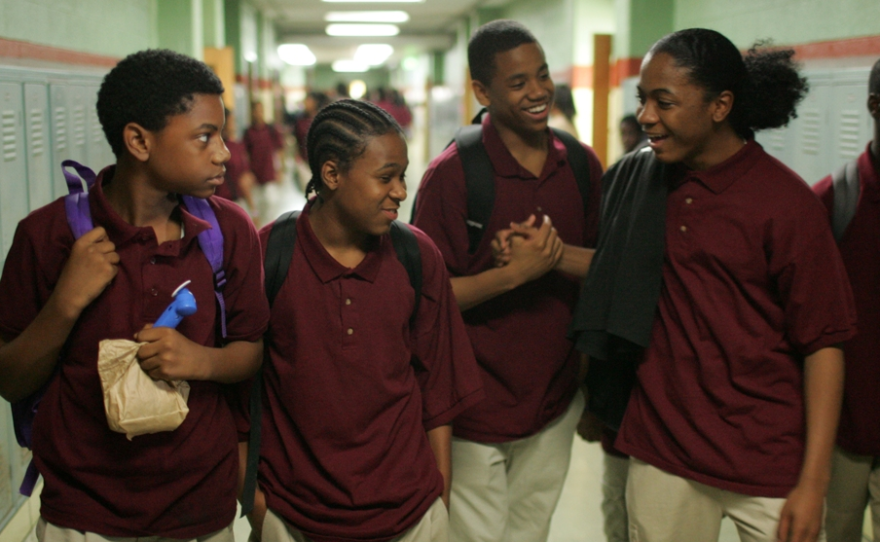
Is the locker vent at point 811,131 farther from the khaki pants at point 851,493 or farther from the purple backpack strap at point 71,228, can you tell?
the purple backpack strap at point 71,228

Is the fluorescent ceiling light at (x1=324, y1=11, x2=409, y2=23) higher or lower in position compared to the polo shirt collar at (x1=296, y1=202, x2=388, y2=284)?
higher

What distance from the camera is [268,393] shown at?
6.41 ft

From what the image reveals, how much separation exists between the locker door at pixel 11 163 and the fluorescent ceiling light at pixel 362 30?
16.2m

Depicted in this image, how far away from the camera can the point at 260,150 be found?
36.8ft

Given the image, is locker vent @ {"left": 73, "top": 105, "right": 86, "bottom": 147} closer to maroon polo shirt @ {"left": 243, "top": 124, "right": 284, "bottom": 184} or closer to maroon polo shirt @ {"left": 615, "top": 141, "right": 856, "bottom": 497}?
maroon polo shirt @ {"left": 615, "top": 141, "right": 856, "bottom": 497}

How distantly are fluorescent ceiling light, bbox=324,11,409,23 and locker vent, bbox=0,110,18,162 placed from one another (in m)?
13.2

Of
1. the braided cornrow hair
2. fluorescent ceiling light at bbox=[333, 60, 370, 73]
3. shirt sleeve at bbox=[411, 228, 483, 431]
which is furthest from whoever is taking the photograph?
fluorescent ceiling light at bbox=[333, 60, 370, 73]

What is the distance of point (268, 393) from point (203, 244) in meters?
0.42

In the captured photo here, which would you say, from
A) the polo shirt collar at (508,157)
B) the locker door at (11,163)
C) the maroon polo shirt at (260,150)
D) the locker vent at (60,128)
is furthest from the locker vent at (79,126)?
the maroon polo shirt at (260,150)

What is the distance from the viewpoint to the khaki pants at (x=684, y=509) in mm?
1996

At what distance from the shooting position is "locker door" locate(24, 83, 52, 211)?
349 centimetres

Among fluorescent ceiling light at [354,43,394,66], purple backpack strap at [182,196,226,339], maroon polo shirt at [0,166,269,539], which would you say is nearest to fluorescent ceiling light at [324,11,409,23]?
fluorescent ceiling light at [354,43,394,66]

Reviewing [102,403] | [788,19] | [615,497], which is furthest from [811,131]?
[102,403]

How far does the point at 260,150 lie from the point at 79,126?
7.08 meters
